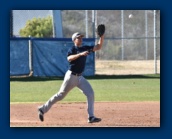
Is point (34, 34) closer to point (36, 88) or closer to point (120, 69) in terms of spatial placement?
point (120, 69)

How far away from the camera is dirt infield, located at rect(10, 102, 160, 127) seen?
8.56 m

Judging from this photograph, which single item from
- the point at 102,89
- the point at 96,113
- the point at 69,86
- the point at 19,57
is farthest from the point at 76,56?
the point at 19,57

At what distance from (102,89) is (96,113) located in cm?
512

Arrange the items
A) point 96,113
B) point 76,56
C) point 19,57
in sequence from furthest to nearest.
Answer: point 19,57, point 96,113, point 76,56

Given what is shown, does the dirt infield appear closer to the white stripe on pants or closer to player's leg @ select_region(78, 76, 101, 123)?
player's leg @ select_region(78, 76, 101, 123)

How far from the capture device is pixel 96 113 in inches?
405

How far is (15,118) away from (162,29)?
3835 mm

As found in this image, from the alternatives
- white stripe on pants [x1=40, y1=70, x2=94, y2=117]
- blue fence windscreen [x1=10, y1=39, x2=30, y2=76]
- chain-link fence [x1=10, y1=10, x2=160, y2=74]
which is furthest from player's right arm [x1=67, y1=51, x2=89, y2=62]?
chain-link fence [x1=10, y1=10, x2=160, y2=74]

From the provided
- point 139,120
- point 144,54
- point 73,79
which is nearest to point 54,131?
point 73,79

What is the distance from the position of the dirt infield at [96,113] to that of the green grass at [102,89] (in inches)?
51.3

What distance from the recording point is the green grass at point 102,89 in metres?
13.3

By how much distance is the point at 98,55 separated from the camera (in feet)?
82.6

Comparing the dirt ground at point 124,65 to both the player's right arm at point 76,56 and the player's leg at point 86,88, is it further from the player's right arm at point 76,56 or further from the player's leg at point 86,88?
the player's right arm at point 76,56

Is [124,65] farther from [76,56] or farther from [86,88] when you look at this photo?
[76,56]
